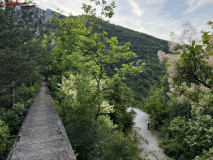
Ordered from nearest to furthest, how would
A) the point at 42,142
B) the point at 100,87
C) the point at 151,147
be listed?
the point at 42,142
the point at 100,87
the point at 151,147

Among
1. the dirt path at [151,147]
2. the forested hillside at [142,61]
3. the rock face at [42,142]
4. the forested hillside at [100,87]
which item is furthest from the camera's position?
the forested hillside at [142,61]

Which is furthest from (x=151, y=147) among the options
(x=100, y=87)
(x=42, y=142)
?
(x=42, y=142)

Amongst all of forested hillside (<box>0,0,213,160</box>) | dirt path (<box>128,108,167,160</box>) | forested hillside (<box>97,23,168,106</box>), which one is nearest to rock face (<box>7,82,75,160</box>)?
forested hillside (<box>0,0,213,160</box>)

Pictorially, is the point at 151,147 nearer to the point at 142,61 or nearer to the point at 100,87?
the point at 100,87

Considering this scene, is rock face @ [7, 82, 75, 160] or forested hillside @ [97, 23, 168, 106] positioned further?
forested hillside @ [97, 23, 168, 106]

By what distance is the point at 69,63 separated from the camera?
506 inches

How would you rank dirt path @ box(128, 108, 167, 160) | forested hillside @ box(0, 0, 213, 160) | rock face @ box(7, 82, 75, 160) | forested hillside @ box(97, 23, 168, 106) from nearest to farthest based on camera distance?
forested hillside @ box(0, 0, 213, 160), rock face @ box(7, 82, 75, 160), dirt path @ box(128, 108, 167, 160), forested hillside @ box(97, 23, 168, 106)

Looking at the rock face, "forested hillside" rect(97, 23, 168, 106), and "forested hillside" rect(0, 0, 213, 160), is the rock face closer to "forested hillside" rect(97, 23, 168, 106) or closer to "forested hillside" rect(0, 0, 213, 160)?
"forested hillside" rect(0, 0, 213, 160)

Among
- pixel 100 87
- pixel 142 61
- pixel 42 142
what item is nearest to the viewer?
pixel 42 142

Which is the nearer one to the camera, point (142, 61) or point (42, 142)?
point (42, 142)

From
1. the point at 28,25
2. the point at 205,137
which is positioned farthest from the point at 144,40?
the point at 205,137

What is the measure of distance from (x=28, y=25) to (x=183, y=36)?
717 inches

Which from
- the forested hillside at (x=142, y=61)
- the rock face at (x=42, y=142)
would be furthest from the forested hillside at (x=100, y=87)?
the forested hillside at (x=142, y=61)

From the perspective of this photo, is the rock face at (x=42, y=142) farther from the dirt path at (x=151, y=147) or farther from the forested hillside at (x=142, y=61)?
the forested hillside at (x=142, y=61)
